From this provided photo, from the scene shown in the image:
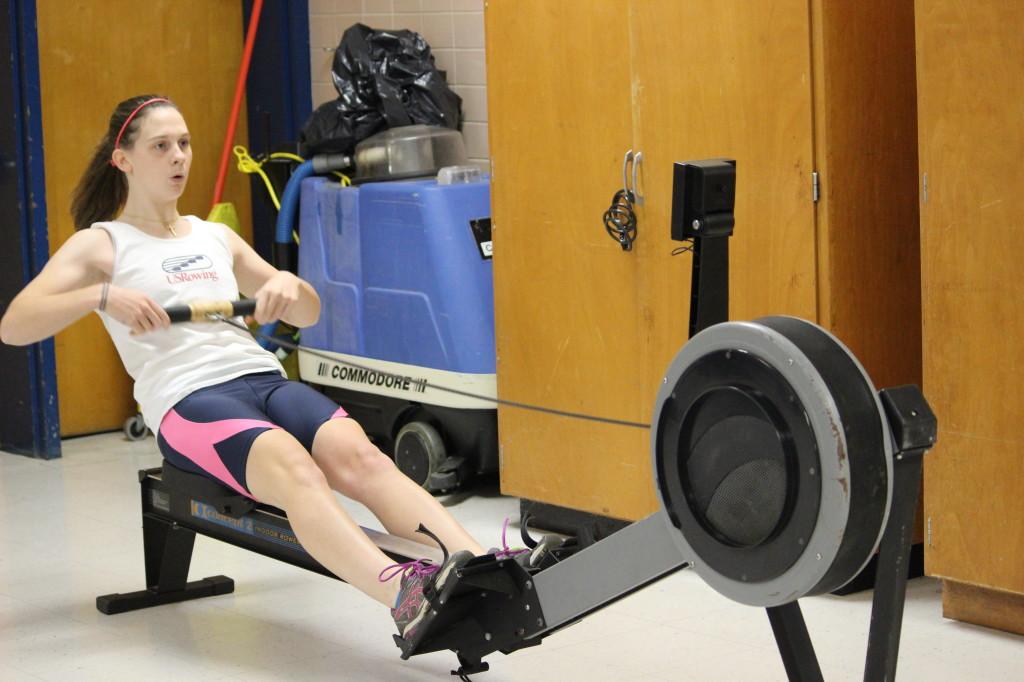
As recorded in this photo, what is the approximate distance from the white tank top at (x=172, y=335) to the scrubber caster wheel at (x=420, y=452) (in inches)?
50.0

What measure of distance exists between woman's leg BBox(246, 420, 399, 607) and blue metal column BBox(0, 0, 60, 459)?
263 centimetres

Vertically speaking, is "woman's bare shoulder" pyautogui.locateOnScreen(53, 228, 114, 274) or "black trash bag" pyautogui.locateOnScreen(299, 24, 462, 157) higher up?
"black trash bag" pyautogui.locateOnScreen(299, 24, 462, 157)

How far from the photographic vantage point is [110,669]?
3471 mm

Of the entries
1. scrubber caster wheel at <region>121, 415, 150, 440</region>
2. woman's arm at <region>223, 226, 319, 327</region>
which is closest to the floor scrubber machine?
woman's arm at <region>223, 226, 319, 327</region>

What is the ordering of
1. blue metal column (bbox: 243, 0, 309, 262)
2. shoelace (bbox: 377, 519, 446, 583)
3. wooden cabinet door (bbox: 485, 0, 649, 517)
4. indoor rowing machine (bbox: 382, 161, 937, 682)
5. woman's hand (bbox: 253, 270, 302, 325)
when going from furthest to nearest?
blue metal column (bbox: 243, 0, 309, 262) → wooden cabinet door (bbox: 485, 0, 649, 517) → woman's hand (bbox: 253, 270, 302, 325) → shoelace (bbox: 377, 519, 446, 583) → indoor rowing machine (bbox: 382, 161, 937, 682)

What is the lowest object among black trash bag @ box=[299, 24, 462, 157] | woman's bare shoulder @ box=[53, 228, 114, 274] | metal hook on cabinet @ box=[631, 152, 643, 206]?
woman's bare shoulder @ box=[53, 228, 114, 274]

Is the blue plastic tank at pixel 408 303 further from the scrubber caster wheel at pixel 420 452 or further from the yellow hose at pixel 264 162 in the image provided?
the yellow hose at pixel 264 162

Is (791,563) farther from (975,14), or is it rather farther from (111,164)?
(111,164)

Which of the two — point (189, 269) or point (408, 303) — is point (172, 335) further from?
point (408, 303)

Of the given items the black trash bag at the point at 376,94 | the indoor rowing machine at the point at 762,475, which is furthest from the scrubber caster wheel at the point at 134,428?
the indoor rowing machine at the point at 762,475

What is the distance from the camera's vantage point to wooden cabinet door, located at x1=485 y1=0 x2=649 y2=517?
412 cm

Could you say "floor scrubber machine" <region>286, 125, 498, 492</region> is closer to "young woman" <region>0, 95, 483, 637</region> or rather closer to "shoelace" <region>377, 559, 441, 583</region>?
"young woman" <region>0, 95, 483, 637</region>

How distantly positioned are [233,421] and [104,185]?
0.78 metres

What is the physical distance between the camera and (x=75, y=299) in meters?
3.42
